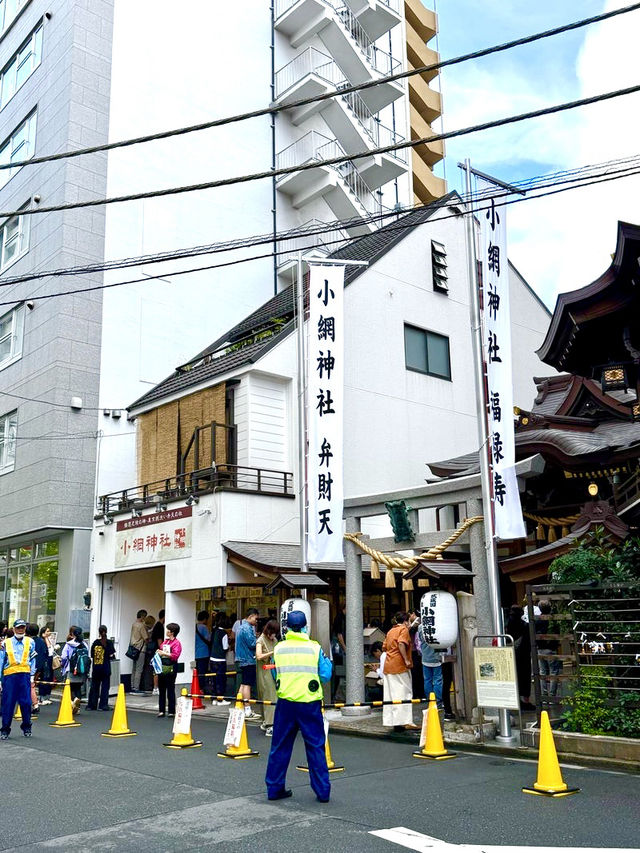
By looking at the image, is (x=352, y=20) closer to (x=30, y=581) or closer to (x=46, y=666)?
(x=30, y=581)

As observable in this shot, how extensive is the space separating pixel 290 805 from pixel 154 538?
14.3 meters

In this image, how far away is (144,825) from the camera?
740 centimetres

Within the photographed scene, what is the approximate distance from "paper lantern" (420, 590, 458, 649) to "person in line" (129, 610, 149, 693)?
1005 cm

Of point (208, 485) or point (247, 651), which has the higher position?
point (208, 485)

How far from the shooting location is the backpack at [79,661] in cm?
1692

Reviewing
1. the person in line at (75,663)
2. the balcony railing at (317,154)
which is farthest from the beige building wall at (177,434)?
the balcony railing at (317,154)

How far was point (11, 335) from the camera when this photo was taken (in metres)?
28.0

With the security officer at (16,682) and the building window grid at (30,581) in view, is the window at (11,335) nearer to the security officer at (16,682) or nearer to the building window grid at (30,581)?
the building window grid at (30,581)

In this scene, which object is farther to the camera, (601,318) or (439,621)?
(601,318)

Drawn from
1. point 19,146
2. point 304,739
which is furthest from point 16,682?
point 19,146

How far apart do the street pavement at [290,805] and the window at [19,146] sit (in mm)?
22771

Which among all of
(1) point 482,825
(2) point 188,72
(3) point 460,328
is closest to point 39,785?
Result: (1) point 482,825

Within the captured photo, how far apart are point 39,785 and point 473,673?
646 cm

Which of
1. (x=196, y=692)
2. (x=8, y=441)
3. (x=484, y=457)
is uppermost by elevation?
(x=8, y=441)
